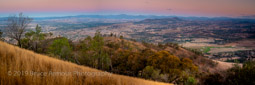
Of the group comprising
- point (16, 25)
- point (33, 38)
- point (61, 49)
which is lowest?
point (61, 49)

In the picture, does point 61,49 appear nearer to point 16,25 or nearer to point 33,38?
point 33,38

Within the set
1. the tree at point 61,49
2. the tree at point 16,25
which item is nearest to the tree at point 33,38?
the tree at point 61,49

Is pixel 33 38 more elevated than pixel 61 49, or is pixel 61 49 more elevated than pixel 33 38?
pixel 33 38

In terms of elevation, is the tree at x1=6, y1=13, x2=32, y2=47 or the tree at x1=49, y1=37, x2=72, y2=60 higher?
the tree at x1=6, y1=13, x2=32, y2=47

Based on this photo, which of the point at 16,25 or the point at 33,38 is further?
the point at 33,38

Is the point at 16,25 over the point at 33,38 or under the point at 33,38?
over

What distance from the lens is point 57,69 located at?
3.57 metres

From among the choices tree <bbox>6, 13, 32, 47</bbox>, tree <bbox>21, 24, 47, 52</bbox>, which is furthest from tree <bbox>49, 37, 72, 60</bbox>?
tree <bbox>6, 13, 32, 47</bbox>

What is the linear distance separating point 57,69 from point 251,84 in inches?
603

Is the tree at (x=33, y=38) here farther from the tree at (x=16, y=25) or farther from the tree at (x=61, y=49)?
the tree at (x=16, y=25)

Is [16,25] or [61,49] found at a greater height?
[16,25]

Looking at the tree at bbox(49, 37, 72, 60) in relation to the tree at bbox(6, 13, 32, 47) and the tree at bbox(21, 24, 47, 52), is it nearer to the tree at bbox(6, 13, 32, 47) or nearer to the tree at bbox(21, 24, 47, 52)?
the tree at bbox(21, 24, 47, 52)

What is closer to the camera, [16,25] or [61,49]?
[16,25]

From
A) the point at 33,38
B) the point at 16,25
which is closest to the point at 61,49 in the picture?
the point at 33,38
